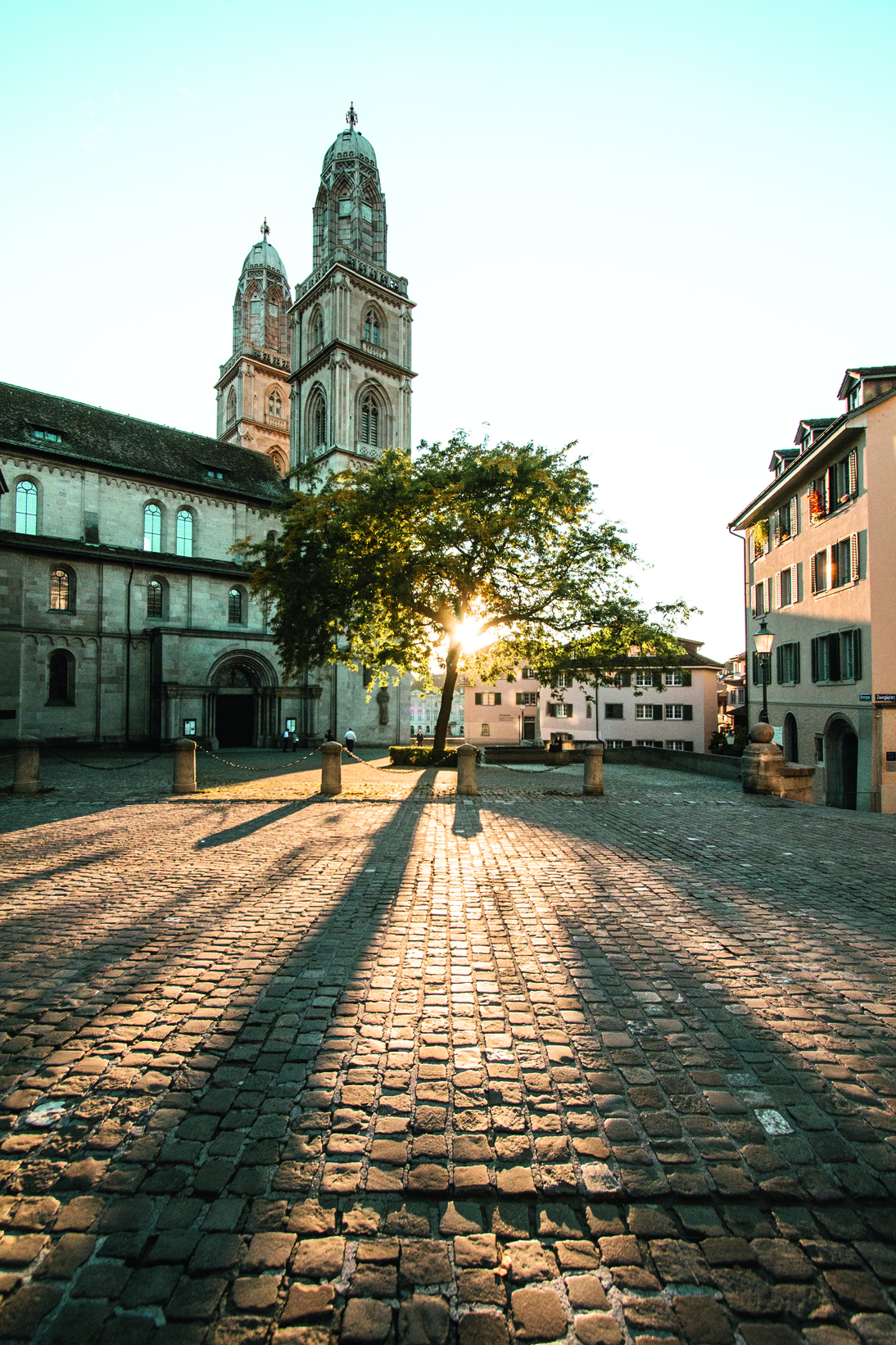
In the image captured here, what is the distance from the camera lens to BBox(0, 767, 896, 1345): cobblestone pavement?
1876mm

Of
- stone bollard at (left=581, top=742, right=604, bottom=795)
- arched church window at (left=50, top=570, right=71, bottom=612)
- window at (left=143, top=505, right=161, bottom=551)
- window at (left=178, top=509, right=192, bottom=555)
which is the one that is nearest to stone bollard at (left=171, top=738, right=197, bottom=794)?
stone bollard at (left=581, top=742, right=604, bottom=795)

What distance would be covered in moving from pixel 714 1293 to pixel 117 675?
33.3 meters

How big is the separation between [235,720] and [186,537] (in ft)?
36.3

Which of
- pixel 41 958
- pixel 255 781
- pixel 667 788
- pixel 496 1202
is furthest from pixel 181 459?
pixel 496 1202

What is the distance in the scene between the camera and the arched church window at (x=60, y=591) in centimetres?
2929

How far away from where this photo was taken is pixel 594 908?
5.69 metres

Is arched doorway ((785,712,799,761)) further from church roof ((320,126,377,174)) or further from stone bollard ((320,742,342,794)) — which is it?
church roof ((320,126,377,174))

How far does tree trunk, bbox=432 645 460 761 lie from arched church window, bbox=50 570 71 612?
19961mm

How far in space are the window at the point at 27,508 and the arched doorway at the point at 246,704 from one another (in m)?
11.3

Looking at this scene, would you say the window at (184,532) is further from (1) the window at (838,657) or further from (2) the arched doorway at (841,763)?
(2) the arched doorway at (841,763)

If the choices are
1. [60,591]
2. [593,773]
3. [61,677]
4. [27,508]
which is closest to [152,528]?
[27,508]

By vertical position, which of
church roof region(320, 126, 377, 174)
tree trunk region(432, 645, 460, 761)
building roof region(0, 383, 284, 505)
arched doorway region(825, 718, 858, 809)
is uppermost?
church roof region(320, 126, 377, 174)

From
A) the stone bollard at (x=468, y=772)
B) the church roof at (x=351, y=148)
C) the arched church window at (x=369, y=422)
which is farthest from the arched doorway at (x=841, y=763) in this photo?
the church roof at (x=351, y=148)

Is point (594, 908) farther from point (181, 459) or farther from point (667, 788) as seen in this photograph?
point (181, 459)
